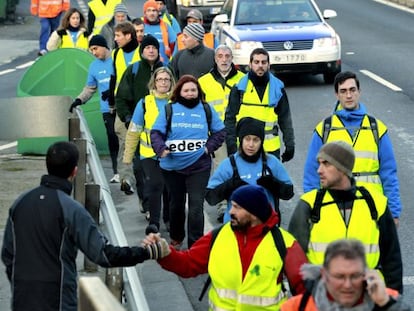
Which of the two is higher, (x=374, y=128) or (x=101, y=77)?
(x=374, y=128)

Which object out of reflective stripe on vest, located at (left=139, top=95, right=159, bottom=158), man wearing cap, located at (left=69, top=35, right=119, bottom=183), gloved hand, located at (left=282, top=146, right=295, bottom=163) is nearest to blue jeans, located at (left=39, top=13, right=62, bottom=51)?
man wearing cap, located at (left=69, top=35, right=119, bottom=183)

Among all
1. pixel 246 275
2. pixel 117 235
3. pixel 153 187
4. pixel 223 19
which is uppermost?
pixel 246 275

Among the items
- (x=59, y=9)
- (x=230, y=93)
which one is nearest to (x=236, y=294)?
(x=230, y=93)

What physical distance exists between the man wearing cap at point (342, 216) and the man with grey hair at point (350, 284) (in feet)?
5.93

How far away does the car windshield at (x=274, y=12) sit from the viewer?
930 inches

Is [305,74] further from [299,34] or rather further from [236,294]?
[236,294]

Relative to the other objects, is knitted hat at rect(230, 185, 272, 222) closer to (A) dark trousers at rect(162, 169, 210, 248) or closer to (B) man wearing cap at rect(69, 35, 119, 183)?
(A) dark trousers at rect(162, 169, 210, 248)

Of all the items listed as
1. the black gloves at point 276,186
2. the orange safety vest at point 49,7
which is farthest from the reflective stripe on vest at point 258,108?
the orange safety vest at point 49,7

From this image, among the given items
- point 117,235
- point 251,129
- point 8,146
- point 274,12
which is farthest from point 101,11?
point 117,235

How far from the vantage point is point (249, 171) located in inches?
375

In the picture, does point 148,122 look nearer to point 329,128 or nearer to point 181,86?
point 181,86

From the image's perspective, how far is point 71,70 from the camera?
57.2 ft

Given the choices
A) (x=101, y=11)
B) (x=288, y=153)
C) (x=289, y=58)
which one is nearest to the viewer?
(x=288, y=153)

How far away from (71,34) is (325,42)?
18.3ft
